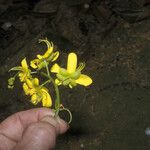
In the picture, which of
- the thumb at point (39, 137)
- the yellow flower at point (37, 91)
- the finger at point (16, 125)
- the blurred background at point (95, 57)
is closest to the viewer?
the thumb at point (39, 137)

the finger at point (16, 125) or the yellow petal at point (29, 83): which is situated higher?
the yellow petal at point (29, 83)

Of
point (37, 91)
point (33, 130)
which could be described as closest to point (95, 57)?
point (37, 91)

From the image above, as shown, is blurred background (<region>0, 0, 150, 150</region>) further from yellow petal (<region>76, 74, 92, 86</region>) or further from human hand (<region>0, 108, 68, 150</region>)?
yellow petal (<region>76, 74, 92, 86</region>)

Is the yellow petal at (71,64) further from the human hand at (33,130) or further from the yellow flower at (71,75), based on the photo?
the human hand at (33,130)

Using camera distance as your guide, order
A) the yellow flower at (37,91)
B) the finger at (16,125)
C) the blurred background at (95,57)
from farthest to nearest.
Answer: the blurred background at (95,57) < the finger at (16,125) < the yellow flower at (37,91)

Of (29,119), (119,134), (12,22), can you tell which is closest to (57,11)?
(12,22)

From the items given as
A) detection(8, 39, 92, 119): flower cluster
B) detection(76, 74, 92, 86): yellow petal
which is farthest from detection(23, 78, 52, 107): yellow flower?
detection(76, 74, 92, 86): yellow petal

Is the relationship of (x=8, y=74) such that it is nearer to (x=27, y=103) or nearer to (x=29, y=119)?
(x=27, y=103)

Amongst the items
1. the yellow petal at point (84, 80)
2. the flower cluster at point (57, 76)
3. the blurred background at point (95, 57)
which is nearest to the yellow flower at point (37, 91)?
the flower cluster at point (57, 76)
